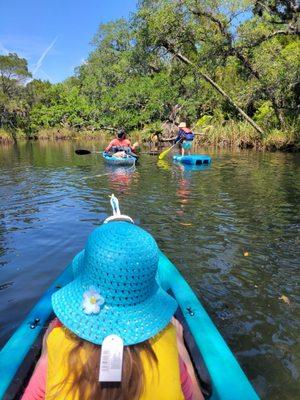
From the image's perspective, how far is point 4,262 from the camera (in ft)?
17.7

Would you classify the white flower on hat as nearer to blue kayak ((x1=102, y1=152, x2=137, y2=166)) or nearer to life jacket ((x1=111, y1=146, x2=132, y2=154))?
blue kayak ((x1=102, y1=152, x2=137, y2=166))

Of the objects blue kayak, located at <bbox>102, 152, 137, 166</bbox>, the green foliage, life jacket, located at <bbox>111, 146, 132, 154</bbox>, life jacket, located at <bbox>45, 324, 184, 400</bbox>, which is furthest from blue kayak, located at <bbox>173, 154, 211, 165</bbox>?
life jacket, located at <bbox>45, 324, 184, 400</bbox>

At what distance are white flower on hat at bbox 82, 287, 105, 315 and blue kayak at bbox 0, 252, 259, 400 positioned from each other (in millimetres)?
740

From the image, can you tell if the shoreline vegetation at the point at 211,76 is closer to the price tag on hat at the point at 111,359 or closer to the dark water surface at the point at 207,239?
the dark water surface at the point at 207,239

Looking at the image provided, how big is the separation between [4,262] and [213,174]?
8092 mm

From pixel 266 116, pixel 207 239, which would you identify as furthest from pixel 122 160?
pixel 266 116

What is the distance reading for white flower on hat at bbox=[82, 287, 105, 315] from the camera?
166 centimetres

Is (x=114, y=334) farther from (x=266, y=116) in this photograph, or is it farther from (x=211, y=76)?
(x=211, y=76)

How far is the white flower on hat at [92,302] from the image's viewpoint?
65.2 inches

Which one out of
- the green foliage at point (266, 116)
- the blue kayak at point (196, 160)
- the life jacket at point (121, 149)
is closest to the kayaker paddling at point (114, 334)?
the blue kayak at point (196, 160)

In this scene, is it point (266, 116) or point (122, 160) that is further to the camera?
point (266, 116)

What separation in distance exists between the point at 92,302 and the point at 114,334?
155 mm

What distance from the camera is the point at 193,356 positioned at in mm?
2328

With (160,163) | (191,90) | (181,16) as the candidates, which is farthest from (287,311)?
(191,90)
